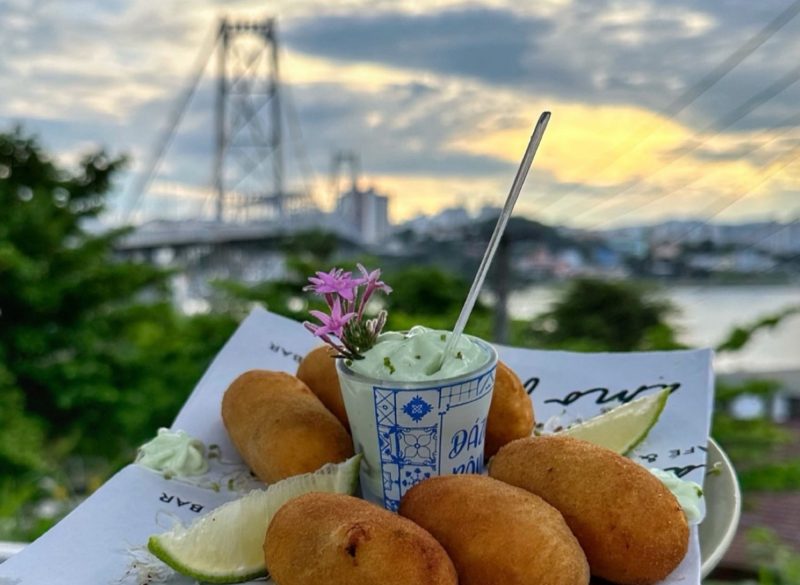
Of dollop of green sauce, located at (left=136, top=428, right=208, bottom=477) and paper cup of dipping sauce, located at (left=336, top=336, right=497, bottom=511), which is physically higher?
paper cup of dipping sauce, located at (left=336, top=336, right=497, bottom=511)

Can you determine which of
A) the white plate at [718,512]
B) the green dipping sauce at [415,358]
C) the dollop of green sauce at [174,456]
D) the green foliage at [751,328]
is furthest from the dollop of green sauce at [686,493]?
the green foliage at [751,328]

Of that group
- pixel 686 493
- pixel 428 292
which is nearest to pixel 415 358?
pixel 686 493

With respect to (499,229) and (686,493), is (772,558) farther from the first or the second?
(499,229)

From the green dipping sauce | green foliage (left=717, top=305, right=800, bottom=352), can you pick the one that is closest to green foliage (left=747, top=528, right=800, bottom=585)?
green foliage (left=717, top=305, right=800, bottom=352)

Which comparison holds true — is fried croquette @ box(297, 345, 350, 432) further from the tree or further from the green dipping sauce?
the tree

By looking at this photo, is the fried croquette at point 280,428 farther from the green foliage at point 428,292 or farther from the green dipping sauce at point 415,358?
the green foliage at point 428,292

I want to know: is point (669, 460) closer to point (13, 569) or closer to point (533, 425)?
point (533, 425)
